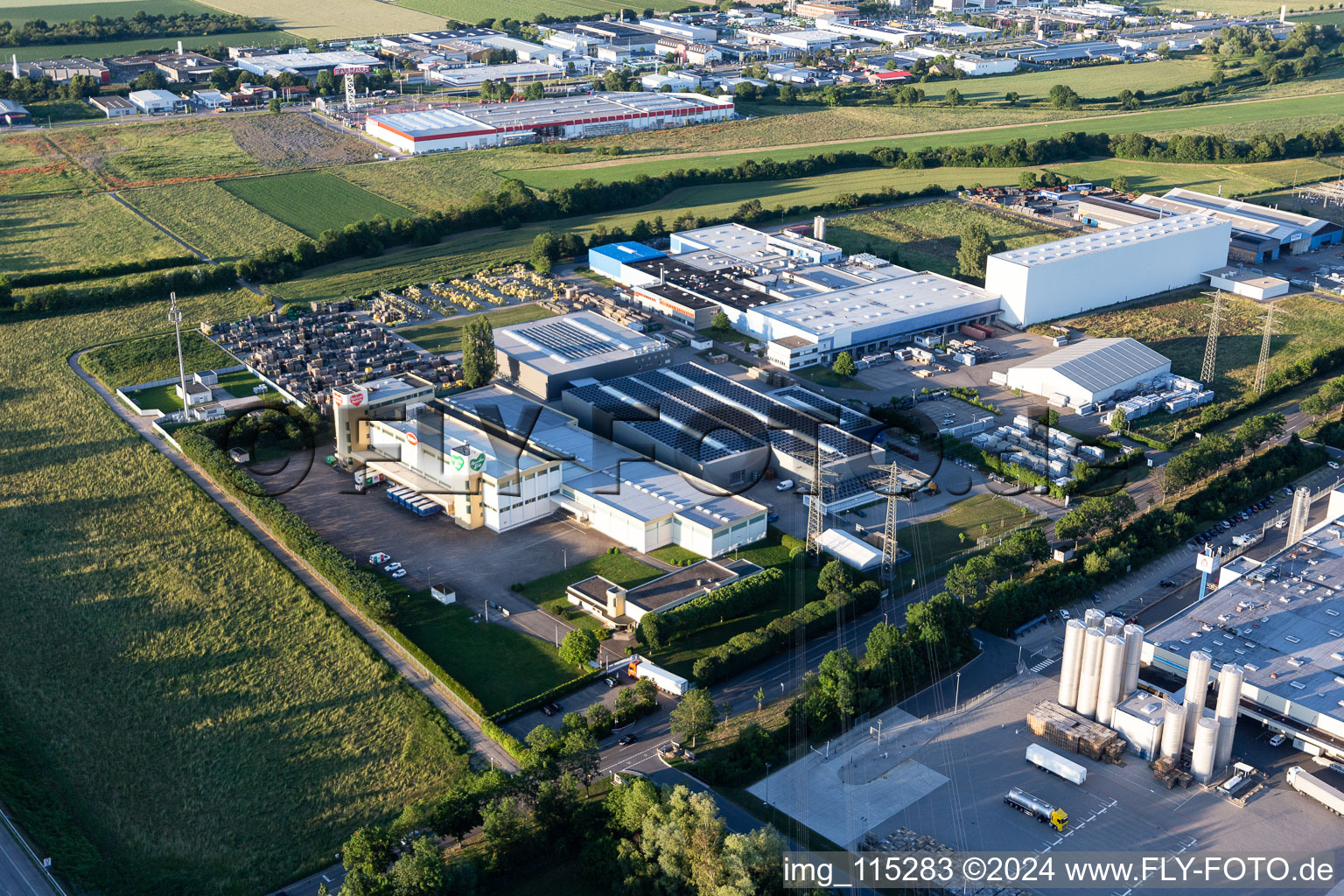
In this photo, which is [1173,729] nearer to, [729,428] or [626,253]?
[729,428]

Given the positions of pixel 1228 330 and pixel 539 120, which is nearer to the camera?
pixel 1228 330

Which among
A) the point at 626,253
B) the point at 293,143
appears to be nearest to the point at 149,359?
the point at 626,253

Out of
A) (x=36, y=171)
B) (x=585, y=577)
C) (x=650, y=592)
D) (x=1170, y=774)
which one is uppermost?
(x=36, y=171)

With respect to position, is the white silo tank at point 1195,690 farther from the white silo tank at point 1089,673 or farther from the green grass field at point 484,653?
the green grass field at point 484,653

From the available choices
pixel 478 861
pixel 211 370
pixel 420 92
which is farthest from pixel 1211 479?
pixel 420 92

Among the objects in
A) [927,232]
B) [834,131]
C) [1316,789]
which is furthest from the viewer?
[834,131]

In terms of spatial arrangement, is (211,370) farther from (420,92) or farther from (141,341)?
(420,92)

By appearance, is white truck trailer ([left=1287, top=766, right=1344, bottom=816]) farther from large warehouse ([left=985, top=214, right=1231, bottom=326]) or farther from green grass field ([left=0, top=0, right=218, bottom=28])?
green grass field ([left=0, top=0, right=218, bottom=28])

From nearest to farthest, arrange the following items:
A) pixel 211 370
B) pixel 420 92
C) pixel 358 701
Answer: pixel 358 701
pixel 211 370
pixel 420 92
